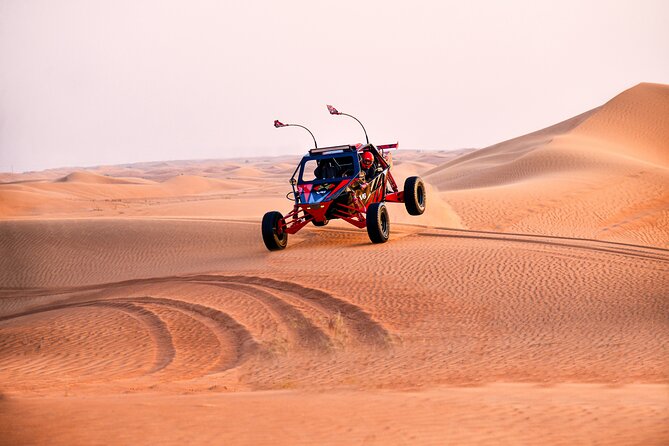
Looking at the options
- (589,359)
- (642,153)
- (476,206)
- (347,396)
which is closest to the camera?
(347,396)

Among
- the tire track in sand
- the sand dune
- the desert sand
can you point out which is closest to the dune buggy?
the desert sand

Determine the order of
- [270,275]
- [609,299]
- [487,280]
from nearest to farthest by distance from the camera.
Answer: [609,299]
[487,280]
[270,275]

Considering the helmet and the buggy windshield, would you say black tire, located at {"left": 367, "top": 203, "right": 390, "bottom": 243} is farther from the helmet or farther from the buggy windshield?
the helmet

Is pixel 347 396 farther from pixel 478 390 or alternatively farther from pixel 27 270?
pixel 27 270

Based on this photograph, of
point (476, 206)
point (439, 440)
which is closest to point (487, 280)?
point (439, 440)

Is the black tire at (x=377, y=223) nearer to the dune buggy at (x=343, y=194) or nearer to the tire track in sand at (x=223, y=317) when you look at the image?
the dune buggy at (x=343, y=194)

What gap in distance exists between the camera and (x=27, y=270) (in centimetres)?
1805

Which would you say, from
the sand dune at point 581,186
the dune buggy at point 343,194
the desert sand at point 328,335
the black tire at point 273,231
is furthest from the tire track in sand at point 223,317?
the sand dune at point 581,186

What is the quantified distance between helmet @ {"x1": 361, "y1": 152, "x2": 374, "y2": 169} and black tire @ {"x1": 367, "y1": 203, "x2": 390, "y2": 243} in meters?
1.44

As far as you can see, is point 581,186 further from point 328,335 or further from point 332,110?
point 328,335

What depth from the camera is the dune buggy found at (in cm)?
1517

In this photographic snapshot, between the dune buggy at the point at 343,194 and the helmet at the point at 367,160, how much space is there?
0.04 feet

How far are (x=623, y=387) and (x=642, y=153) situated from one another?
128ft

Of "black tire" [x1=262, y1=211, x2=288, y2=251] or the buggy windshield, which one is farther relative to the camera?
the buggy windshield
